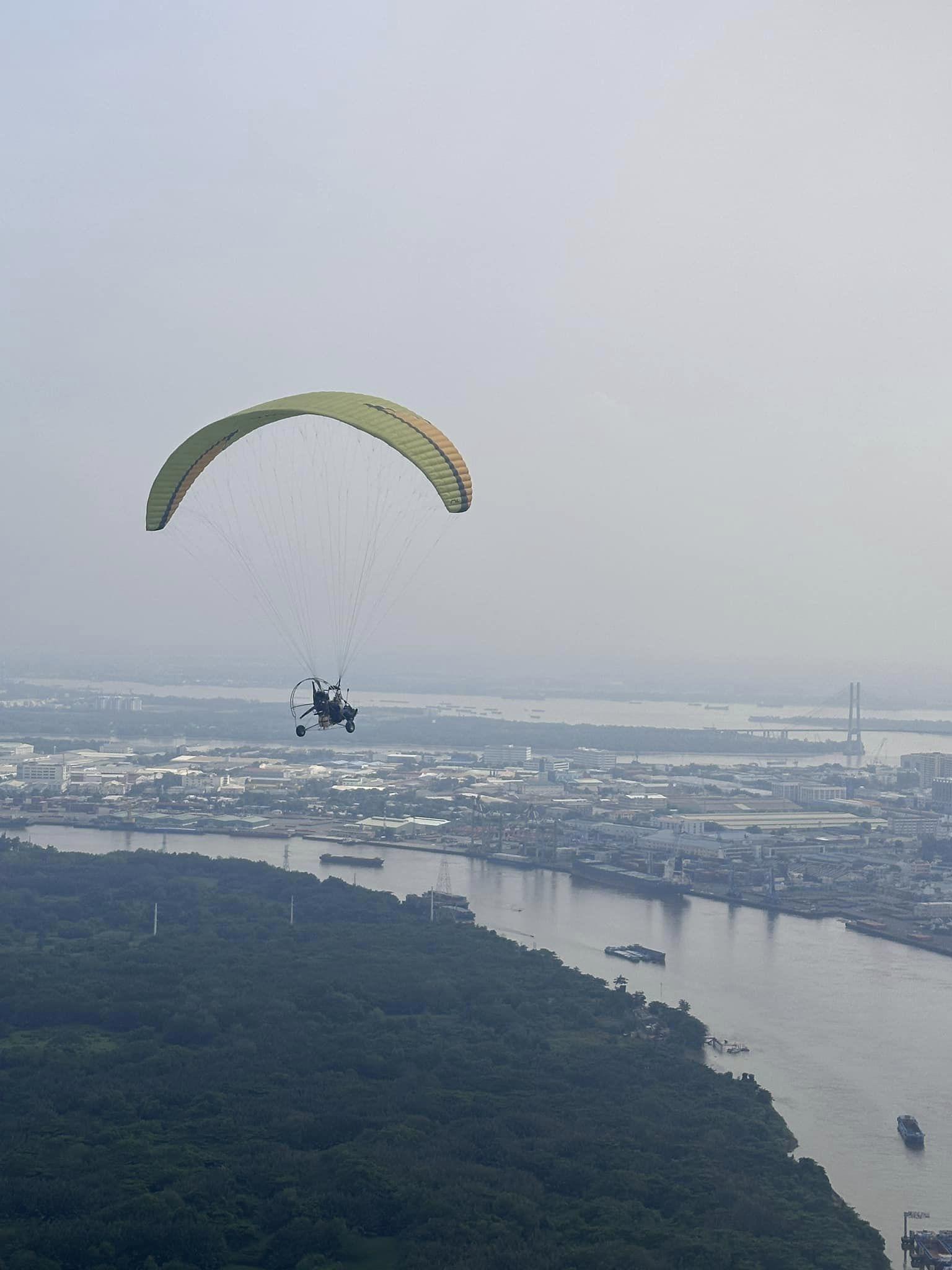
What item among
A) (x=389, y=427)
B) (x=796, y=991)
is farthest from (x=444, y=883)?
(x=389, y=427)

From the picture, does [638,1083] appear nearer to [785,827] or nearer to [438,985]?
[438,985]

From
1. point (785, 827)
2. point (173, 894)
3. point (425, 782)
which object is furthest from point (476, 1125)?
point (425, 782)

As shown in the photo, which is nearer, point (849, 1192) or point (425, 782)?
point (849, 1192)

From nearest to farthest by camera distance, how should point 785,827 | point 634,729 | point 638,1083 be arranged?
point 638,1083 < point 785,827 < point 634,729

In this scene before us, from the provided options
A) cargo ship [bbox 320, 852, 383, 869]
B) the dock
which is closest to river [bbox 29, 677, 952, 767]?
cargo ship [bbox 320, 852, 383, 869]

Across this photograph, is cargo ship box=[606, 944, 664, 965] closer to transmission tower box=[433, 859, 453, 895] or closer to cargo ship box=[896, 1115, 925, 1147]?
transmission tower box=[433, 859, 453, 895]

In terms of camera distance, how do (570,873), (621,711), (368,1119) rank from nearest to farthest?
1. (368,1119)
2. (570,873)
3. (621,711)

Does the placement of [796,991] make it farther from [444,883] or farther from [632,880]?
[632,880]
